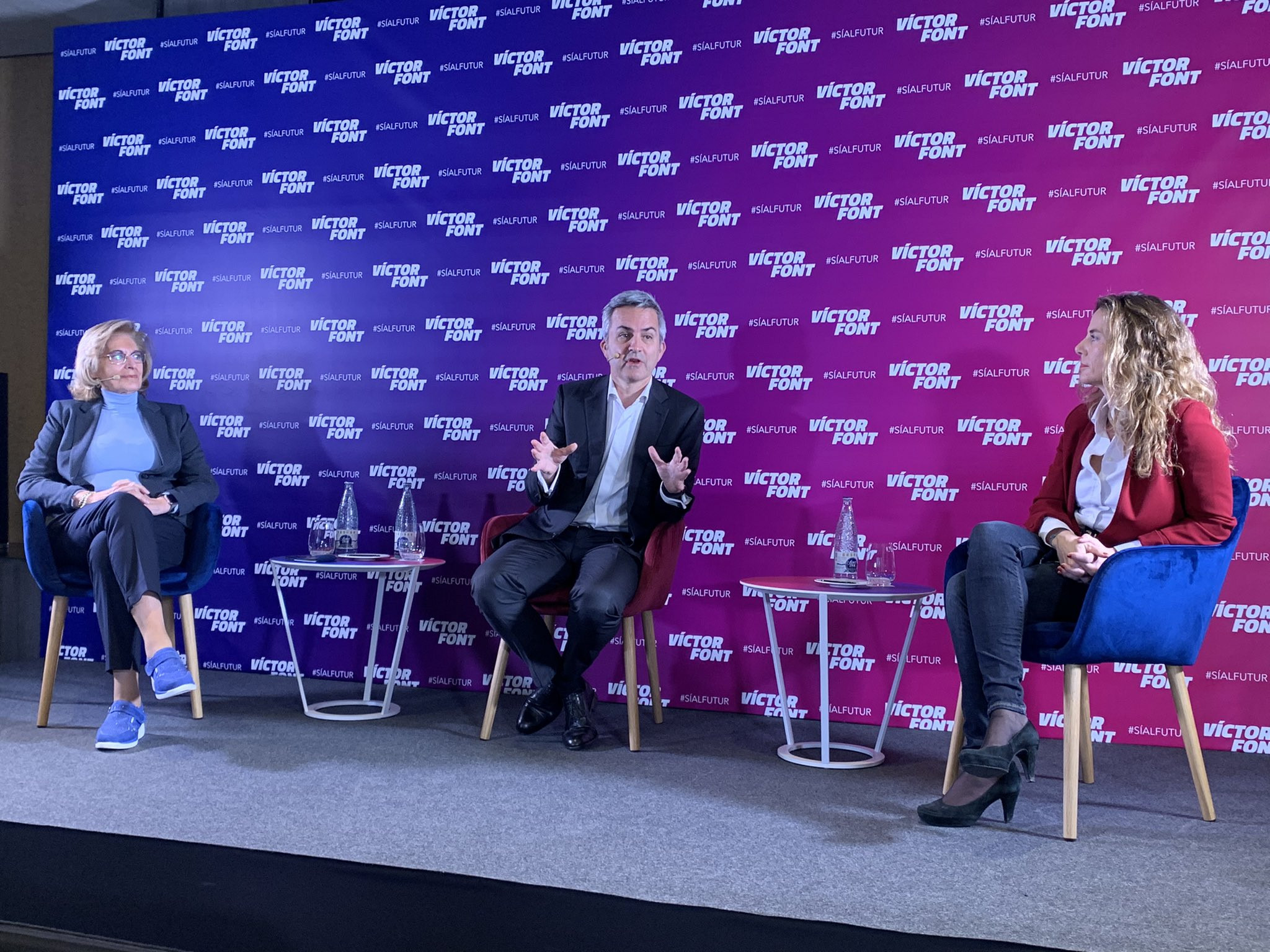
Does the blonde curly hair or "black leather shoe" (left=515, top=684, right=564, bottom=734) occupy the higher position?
the blonde curly hair

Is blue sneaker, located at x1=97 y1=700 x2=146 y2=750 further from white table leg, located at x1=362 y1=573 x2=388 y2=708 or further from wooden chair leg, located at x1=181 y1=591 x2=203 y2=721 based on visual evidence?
white table leg, located at x1=362 y1=573 x2=388 y2=708

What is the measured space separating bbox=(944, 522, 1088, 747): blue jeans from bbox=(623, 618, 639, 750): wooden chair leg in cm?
105

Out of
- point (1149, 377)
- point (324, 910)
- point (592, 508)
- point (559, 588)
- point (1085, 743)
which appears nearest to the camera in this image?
point (324, 910)

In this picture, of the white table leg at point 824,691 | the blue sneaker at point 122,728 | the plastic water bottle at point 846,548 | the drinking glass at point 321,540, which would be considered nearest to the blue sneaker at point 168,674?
the blue sneaker at point 122,728

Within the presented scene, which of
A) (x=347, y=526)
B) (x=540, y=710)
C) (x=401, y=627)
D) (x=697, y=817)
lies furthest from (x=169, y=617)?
(x=697, y=817)

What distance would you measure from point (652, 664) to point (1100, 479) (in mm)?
1699

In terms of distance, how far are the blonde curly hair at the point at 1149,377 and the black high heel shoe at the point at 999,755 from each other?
2.51ft

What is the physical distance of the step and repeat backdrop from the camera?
3.79 m

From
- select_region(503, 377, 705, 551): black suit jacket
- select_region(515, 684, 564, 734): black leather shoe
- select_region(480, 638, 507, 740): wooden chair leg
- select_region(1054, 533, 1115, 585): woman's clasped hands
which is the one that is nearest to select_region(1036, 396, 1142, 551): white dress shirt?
select_region(1054, 533, 1115, 585): woman's clasped hands

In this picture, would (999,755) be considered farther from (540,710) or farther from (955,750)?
(540,710)

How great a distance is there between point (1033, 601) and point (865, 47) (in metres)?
2.30

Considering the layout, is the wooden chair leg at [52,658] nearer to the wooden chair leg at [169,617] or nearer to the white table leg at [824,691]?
the wooden chair leg at [169,617]

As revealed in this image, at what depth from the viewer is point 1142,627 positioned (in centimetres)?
271

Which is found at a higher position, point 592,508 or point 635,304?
point 635,304
